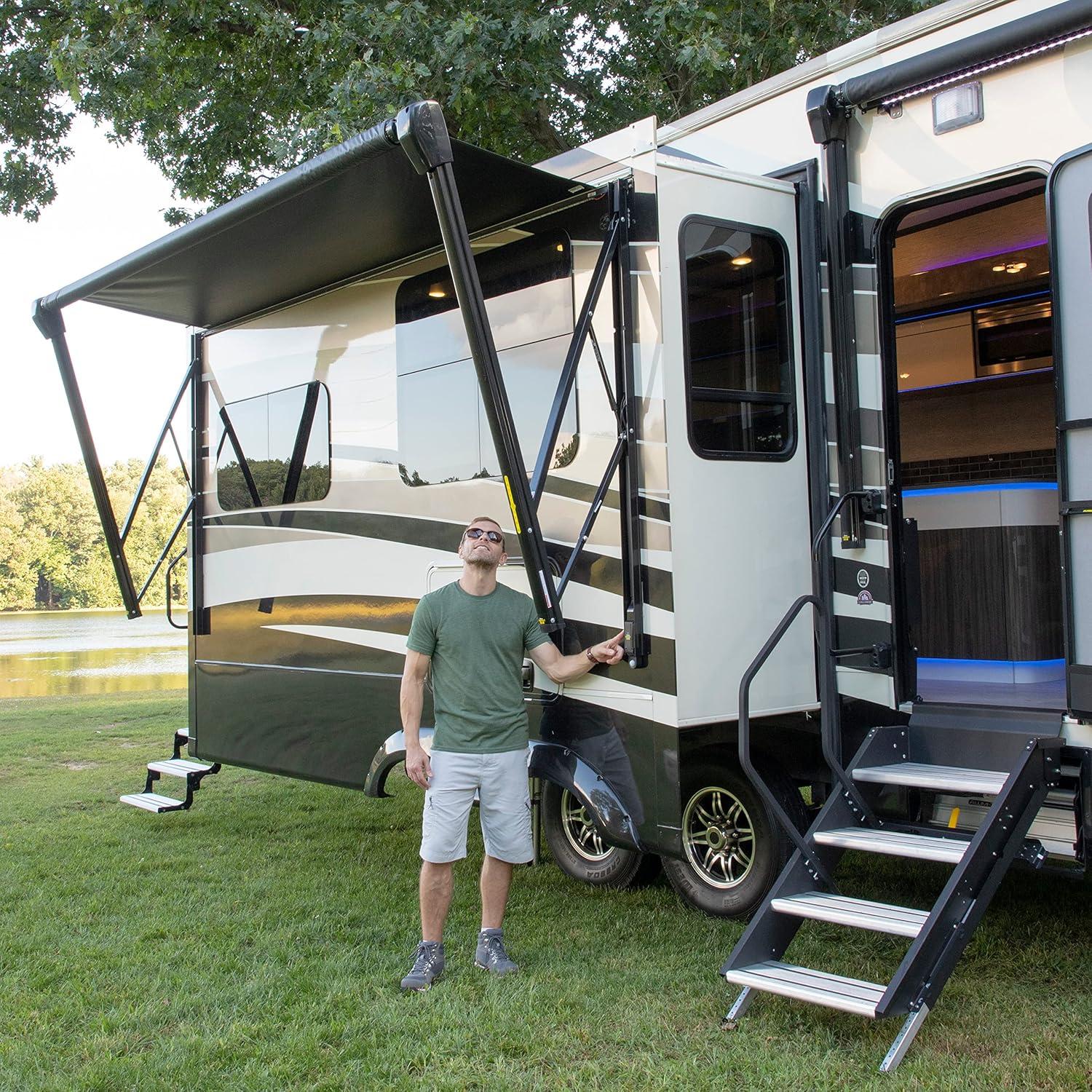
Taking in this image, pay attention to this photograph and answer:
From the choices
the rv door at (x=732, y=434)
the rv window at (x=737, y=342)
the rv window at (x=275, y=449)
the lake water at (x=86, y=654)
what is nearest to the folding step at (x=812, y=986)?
the rv door at (x=732, y=434)

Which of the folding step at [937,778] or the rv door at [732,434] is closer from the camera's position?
the folding step at [937,778]

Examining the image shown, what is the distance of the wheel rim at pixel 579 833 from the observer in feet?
17.3

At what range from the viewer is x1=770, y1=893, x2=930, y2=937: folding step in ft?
11.3

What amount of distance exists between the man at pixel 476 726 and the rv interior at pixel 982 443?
146cm

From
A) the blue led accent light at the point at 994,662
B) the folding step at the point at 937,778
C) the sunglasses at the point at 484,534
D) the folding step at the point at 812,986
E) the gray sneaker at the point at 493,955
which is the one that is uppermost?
the sunglasses at the point at 484,534

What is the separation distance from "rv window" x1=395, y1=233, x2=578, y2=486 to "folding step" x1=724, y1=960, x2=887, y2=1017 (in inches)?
76.3

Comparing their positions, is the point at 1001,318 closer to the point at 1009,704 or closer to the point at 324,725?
the point at 1009,704

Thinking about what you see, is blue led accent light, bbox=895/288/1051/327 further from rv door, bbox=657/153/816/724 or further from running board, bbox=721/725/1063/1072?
running board, bbox=721/725/1063/1072

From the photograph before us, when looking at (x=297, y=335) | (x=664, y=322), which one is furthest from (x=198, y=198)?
(x=664, y=322)

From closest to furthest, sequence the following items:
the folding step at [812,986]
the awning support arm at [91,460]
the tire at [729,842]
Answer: the folding step at [812,986], the tire at [729,842], the awning support arm at [91,460]

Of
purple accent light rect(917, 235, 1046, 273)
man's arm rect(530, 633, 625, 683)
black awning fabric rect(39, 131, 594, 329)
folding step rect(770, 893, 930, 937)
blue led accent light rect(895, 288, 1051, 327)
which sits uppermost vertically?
black awning fabric rect(39, 131, 594, 329)

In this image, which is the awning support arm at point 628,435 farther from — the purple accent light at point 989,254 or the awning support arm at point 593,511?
the purple accent light at point 989,254

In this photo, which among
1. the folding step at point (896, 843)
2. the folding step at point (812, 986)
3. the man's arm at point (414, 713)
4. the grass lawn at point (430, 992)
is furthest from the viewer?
the man's arm at point (414, 713)

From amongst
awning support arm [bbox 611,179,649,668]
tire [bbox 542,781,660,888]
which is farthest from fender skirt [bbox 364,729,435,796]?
awning support arm [bbox 611,179,649,668]
